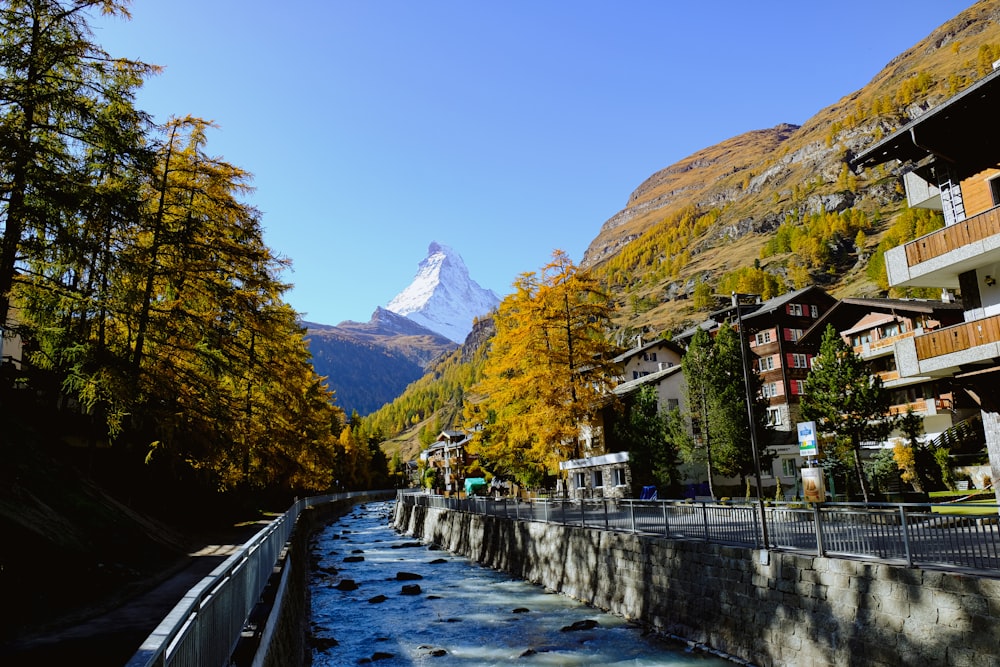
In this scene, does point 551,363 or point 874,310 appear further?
point 874,310

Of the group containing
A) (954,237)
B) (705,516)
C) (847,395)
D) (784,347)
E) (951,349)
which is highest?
(784,347)

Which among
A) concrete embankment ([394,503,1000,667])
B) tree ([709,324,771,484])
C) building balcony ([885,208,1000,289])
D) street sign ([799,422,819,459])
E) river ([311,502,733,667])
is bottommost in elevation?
river ([311,502,733,667])

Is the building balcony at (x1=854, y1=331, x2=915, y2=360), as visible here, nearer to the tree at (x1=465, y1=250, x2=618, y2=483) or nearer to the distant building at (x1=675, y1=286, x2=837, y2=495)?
the distant building at (x1=675, y1=286, x2=837, y2=495)

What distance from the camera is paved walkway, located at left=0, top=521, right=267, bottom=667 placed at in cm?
715

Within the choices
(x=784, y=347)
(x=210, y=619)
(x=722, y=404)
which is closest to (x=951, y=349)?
(x=210, y=619)

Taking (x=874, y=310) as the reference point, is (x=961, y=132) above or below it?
below

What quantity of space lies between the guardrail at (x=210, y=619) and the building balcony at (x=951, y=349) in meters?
19.3

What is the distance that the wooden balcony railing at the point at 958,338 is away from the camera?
17922 millimetres

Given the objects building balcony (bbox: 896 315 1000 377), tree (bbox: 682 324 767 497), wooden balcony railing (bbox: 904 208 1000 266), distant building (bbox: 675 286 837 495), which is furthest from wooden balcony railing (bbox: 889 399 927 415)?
wooden balcony railing (bbox: 904 208 1000 266)

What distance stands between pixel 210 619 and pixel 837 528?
10.8 m

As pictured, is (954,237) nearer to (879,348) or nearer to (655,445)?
(655,445)

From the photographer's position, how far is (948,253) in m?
19.3

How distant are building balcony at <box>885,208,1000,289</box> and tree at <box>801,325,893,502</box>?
54.3 feet

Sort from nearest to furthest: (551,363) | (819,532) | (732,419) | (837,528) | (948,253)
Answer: (819,532), (837,528), (948,253), (551,363), (732,419)
